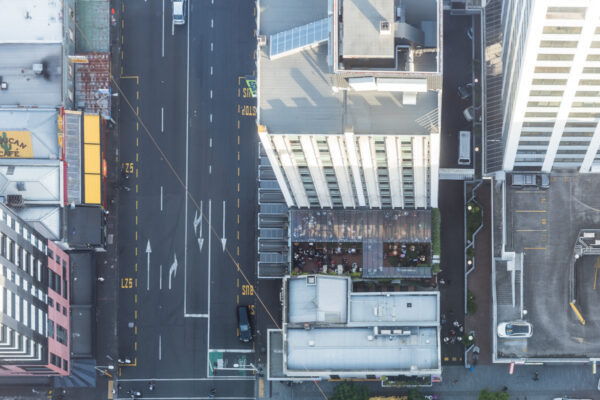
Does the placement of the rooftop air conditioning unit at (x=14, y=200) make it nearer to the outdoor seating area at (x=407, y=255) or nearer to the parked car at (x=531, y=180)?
the outdoor seating area at (x=407, y=255)

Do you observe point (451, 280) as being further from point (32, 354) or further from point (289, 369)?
point (32, 354)

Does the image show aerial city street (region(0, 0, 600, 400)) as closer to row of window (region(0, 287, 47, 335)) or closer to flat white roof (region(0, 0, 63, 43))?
flat white roof (region(0, 0, 63, 43))

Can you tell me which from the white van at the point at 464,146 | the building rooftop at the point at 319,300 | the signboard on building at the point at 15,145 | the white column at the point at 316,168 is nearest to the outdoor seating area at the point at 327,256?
the building rooftop at the point at 319,300

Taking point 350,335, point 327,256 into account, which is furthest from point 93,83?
point 350,335

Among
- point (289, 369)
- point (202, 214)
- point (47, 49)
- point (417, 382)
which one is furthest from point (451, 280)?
point (47, 49)

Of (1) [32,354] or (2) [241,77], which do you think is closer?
(1) [32,354]

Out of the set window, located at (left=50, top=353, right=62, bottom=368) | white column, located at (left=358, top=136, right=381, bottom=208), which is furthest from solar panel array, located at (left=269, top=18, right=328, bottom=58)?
window, located at (left=50, top=353, right=62, bottom=368)
